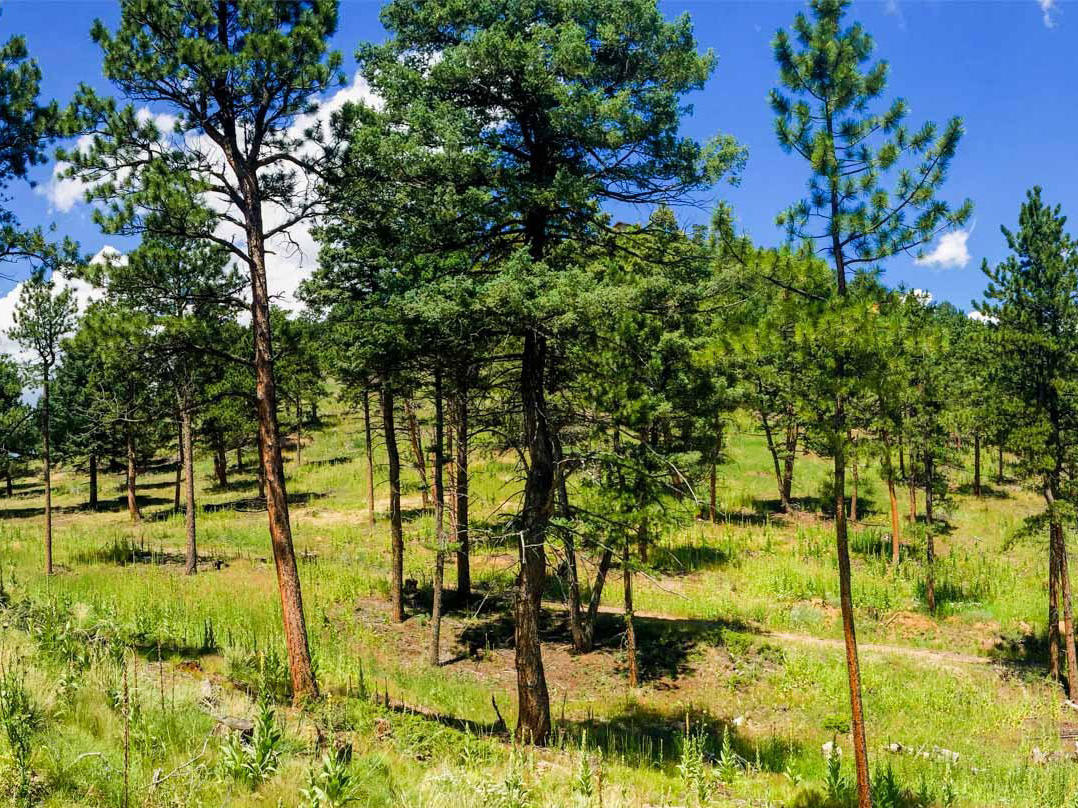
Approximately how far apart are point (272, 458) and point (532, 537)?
4393 millimetres

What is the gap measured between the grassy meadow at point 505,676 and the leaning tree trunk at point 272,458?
21.2 inches

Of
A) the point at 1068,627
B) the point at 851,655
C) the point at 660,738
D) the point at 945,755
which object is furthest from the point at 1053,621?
the point at 851,655

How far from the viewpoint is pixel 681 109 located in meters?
10.2

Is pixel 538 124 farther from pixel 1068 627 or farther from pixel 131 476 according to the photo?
pixel 131 476

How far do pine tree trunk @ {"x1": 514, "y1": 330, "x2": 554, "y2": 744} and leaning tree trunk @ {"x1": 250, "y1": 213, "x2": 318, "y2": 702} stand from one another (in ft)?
11.2

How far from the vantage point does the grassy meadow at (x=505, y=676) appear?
6.25m

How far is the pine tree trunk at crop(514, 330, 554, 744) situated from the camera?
1098 centimetres

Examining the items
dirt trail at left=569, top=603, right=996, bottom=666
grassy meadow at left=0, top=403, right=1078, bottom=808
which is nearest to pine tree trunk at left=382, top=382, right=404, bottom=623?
grassy meadow at left=0, top=403, right=1078, bottom=808

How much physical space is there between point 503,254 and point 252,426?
115 feet

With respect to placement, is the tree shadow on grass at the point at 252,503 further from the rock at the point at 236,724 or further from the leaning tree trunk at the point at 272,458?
the rock at the point at 236,724

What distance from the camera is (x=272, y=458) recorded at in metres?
10.8

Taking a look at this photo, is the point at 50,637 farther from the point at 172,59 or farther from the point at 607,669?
the point at 607,669

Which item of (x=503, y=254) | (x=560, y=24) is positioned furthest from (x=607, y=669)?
(x=560, y=24)

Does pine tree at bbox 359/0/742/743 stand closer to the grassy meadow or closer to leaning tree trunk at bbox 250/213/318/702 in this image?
the grassy meadow
